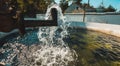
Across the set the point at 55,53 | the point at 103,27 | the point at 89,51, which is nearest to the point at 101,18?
the point at 103,27

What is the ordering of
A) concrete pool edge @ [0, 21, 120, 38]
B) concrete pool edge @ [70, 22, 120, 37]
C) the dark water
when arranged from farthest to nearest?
concrete pool edge @ [70, 22, 120, 37], concrete pool edge @ [0, 21, 120, 38], the dark water

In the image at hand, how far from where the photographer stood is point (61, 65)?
9.97 metres

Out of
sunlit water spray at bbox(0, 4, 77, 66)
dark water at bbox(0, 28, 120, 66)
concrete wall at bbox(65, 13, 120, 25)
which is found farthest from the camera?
concrete wall at bbox(65, 13, 120, 25)

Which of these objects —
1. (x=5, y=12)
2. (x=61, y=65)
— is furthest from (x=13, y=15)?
(x=61, y=65)

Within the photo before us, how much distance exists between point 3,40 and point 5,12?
47.3 ft

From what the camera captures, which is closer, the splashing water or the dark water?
the dark water

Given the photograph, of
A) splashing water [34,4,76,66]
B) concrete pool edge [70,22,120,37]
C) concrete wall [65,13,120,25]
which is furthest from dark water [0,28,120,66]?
concrete wall [65,13,120,25]

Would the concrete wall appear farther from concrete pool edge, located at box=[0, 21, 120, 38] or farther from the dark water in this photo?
the dark water

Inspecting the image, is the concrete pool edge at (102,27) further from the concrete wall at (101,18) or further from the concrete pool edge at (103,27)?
the concrete wall at (101,18)

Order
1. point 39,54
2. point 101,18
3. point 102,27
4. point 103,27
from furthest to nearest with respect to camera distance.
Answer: point 101,18 < point 102,27 < point 103,27 < point 39,54

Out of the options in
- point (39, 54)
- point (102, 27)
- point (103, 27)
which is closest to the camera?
point (39, 54)

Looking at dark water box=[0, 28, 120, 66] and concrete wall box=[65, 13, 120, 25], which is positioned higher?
dark water box=[0, 28, 120, 66]

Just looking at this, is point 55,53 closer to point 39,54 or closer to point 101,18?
point 39,54

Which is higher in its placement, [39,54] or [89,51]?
[39,54]
